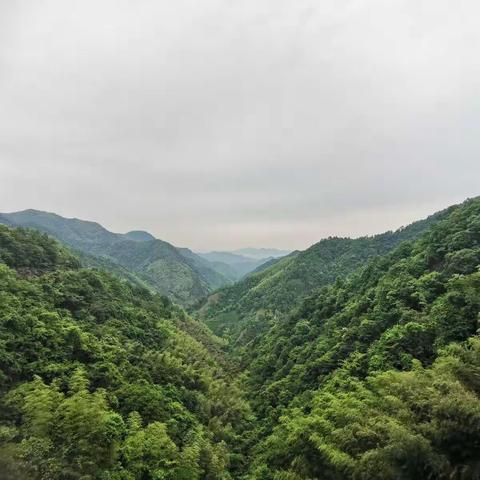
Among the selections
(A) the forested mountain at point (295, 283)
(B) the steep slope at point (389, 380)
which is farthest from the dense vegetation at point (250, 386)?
(A) the forested mountain at point (295, 283)

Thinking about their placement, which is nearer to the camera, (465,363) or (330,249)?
(465,363)

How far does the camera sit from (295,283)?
101500 mm

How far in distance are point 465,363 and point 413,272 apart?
1986cm

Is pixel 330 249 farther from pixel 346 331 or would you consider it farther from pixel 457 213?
pixel 346 331

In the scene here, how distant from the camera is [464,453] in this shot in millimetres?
14305

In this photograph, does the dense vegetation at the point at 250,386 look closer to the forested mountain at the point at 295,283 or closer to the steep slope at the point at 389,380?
the steep slope at the point at 389,380

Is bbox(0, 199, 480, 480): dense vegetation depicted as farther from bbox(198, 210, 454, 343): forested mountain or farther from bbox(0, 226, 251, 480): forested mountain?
bbox(198, 210, 454, 343): forested mountain

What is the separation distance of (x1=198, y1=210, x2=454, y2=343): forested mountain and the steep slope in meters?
42.8

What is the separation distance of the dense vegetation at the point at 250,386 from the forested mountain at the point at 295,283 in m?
42.2

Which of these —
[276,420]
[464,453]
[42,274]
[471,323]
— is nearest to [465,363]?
[464,453]

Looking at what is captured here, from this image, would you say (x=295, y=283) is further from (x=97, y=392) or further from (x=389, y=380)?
(x=389, y=380)

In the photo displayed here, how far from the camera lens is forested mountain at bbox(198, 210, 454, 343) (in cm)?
9246

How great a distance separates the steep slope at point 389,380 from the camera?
14.5 m

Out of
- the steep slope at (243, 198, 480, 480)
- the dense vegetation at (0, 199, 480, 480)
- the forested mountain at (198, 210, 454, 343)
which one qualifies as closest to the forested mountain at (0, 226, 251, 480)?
the dense vegetation at (0, 199, 480, 480)
